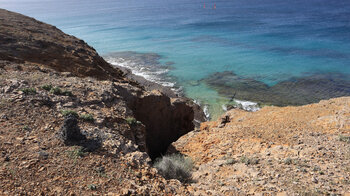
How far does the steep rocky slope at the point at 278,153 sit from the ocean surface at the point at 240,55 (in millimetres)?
10850

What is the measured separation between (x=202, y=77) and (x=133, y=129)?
22.9 meters

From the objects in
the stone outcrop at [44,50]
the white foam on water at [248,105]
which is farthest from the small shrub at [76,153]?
the white foam on water at [248,105]

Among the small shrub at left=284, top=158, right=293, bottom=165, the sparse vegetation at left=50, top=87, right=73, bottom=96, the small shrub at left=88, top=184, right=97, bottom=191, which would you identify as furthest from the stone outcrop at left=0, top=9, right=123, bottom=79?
the small shrub at left=284, top=158, right=293, bottom=165

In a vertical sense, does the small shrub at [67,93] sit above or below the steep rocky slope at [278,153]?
above

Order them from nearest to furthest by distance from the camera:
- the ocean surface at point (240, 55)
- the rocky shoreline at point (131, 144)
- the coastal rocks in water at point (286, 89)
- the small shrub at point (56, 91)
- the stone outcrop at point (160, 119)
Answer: the rocky shoreline at point (131, 144) < the small shrub at point (56, 91) < the stone outcrop at point (160, 119) < the coastal rocks in water at point (286, 89) < the ocean surface at point (240, 55)

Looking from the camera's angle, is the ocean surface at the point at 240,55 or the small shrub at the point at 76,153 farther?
the ocean surface at the point at 240,55

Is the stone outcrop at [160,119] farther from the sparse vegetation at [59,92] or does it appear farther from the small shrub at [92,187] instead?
the small shrub at [92,187]

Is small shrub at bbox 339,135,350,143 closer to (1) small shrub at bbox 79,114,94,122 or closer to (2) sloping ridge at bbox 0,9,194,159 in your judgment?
(2) sloping ridge at bbox 0,9,194,159

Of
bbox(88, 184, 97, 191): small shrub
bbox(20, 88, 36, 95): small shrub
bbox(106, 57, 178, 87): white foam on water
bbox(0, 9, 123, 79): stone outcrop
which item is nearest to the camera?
bbox(88, 184, 97, 191): small shrub

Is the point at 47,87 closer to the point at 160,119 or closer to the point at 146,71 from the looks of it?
the point at 160,119

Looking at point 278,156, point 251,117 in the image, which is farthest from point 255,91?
point 278,156

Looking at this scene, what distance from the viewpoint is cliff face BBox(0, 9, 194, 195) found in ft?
16.7

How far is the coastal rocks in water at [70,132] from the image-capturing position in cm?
618

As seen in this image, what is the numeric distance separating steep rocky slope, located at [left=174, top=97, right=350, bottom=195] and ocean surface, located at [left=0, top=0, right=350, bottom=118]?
35.6 feet
